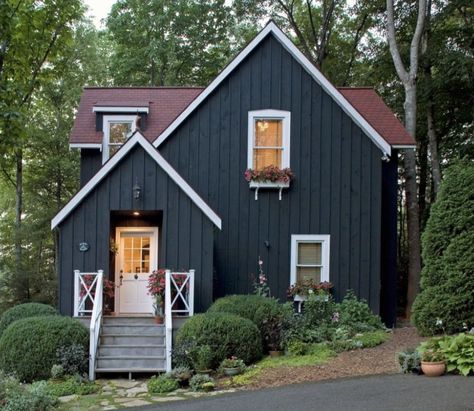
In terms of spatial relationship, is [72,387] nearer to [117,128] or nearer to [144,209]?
[144,209]

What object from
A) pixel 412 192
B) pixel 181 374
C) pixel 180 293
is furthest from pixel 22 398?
pixel 412 192

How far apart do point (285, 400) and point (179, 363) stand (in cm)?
304

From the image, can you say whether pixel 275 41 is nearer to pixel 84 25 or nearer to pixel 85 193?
pixel 85 193

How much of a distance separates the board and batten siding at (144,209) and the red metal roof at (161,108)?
2.71m

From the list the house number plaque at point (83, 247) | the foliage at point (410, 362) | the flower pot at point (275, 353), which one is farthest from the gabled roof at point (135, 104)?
the foliage at point (410, 362)

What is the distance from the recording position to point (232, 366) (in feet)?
33.0

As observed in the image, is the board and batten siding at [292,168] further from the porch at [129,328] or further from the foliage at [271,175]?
the porch at [129,328]

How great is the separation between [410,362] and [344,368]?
1137 millimetres

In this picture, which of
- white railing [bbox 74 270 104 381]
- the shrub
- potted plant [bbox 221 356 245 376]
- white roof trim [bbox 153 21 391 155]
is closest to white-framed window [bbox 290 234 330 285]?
the shrub

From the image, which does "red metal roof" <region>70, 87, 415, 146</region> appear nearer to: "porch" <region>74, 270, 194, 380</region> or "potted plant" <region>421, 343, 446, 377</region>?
"porch" <region>74, 270, 194, 380</region>

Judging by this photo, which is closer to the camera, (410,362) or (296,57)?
(410,362)

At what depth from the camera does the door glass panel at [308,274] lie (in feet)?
46.9

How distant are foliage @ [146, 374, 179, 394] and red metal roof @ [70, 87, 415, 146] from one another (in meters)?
Answer: 7.36

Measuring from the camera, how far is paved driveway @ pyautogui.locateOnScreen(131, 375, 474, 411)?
739 centimetres
